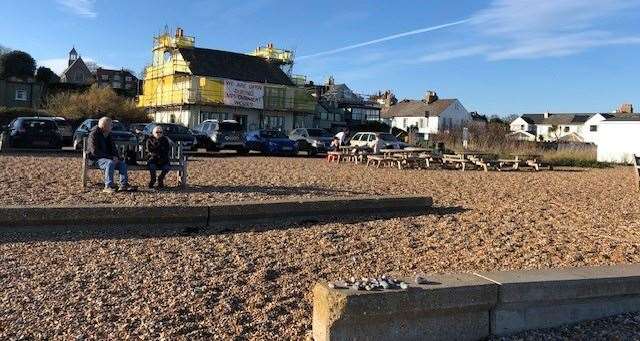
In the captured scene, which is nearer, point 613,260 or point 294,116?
point 613,260

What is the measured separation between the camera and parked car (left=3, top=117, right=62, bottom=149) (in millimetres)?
22812

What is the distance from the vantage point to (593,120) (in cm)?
9544

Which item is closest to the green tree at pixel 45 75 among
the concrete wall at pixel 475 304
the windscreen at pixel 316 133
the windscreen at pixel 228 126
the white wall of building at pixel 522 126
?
the windscreen at pixel 316 133

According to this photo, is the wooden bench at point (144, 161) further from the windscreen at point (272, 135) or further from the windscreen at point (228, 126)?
the windscreen at point (272, 135)

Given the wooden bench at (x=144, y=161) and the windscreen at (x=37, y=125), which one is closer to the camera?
the wooden bench at (x=144, y=161)

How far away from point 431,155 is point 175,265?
59.4ft

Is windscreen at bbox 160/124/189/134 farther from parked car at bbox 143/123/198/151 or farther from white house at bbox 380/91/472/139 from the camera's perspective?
white house at bbox 380/91/472/139

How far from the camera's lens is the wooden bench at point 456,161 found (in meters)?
22.4

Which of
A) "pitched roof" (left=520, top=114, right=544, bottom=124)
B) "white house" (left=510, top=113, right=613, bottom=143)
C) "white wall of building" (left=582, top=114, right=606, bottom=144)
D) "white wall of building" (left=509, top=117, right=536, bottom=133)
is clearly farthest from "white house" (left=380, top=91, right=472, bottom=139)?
"pitched roof" (left=520, top=114, right=544, bottom=124)

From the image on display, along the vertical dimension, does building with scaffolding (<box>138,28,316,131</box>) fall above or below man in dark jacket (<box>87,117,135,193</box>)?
above

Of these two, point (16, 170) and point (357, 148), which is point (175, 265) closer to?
point (16, 170)

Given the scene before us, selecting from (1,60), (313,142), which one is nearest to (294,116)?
(313,142)

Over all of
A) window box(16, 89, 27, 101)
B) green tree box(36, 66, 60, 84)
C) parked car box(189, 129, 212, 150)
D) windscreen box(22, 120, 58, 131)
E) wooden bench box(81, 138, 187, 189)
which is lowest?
wooden bench box(81, 138, 187, 189)

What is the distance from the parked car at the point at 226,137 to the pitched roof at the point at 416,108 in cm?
5822
